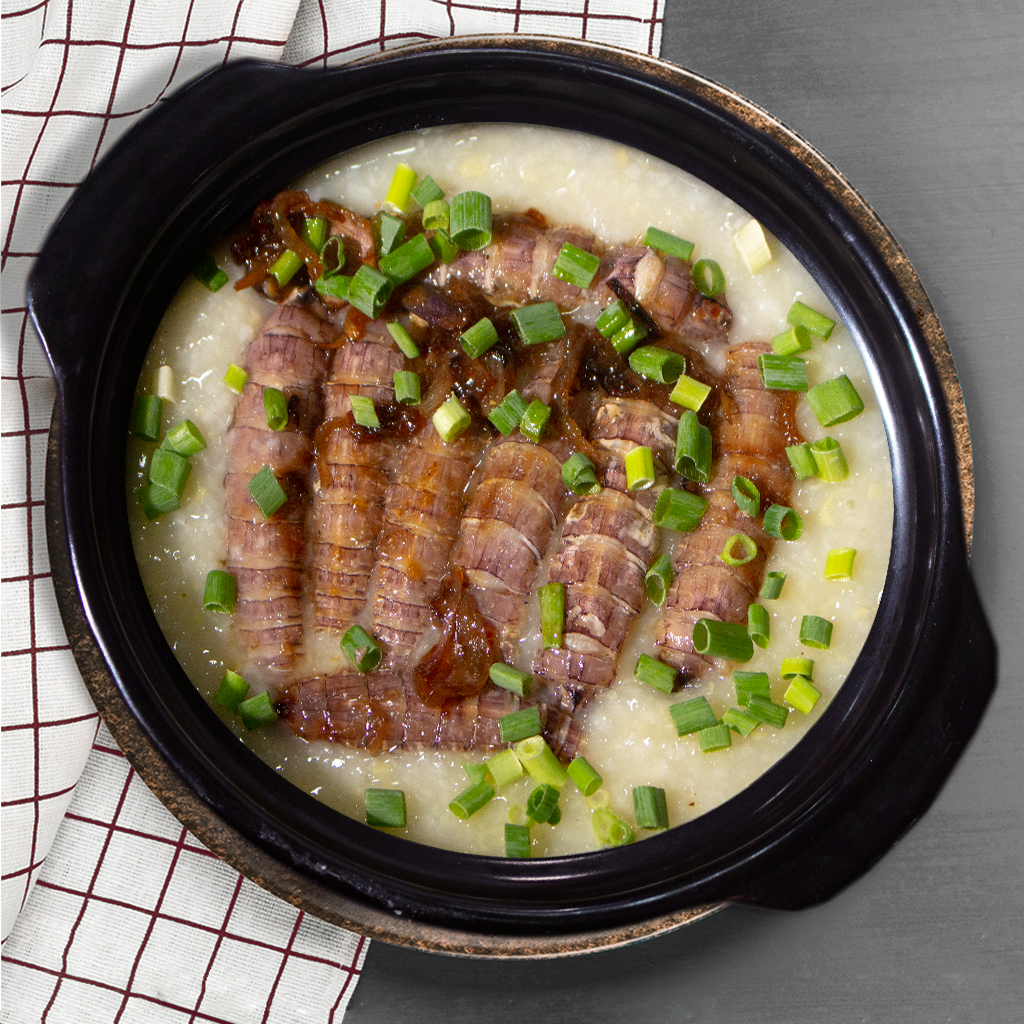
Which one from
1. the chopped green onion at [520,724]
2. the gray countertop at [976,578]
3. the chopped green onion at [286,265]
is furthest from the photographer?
the gray countertop at [976,578]

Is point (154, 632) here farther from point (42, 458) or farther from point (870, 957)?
point (870, 957)

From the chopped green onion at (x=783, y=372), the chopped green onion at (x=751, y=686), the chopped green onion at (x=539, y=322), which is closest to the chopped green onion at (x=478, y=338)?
the chopped green onion at (x=539, y=322)

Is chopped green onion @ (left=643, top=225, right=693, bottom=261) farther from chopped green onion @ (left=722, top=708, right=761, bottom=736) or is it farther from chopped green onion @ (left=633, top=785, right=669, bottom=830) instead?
chopped green onion @ (left=633, top=785, right=669, bottom=830)

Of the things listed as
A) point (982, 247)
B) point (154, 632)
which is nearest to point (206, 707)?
point (154, 632)

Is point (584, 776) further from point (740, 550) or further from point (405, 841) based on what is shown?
point (740, 550)

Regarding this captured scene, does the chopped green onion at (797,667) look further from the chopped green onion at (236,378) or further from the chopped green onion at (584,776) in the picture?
the chopped green onion at (236,378)

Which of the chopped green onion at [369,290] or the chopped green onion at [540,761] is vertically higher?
the chopped green onion at [369,290]
